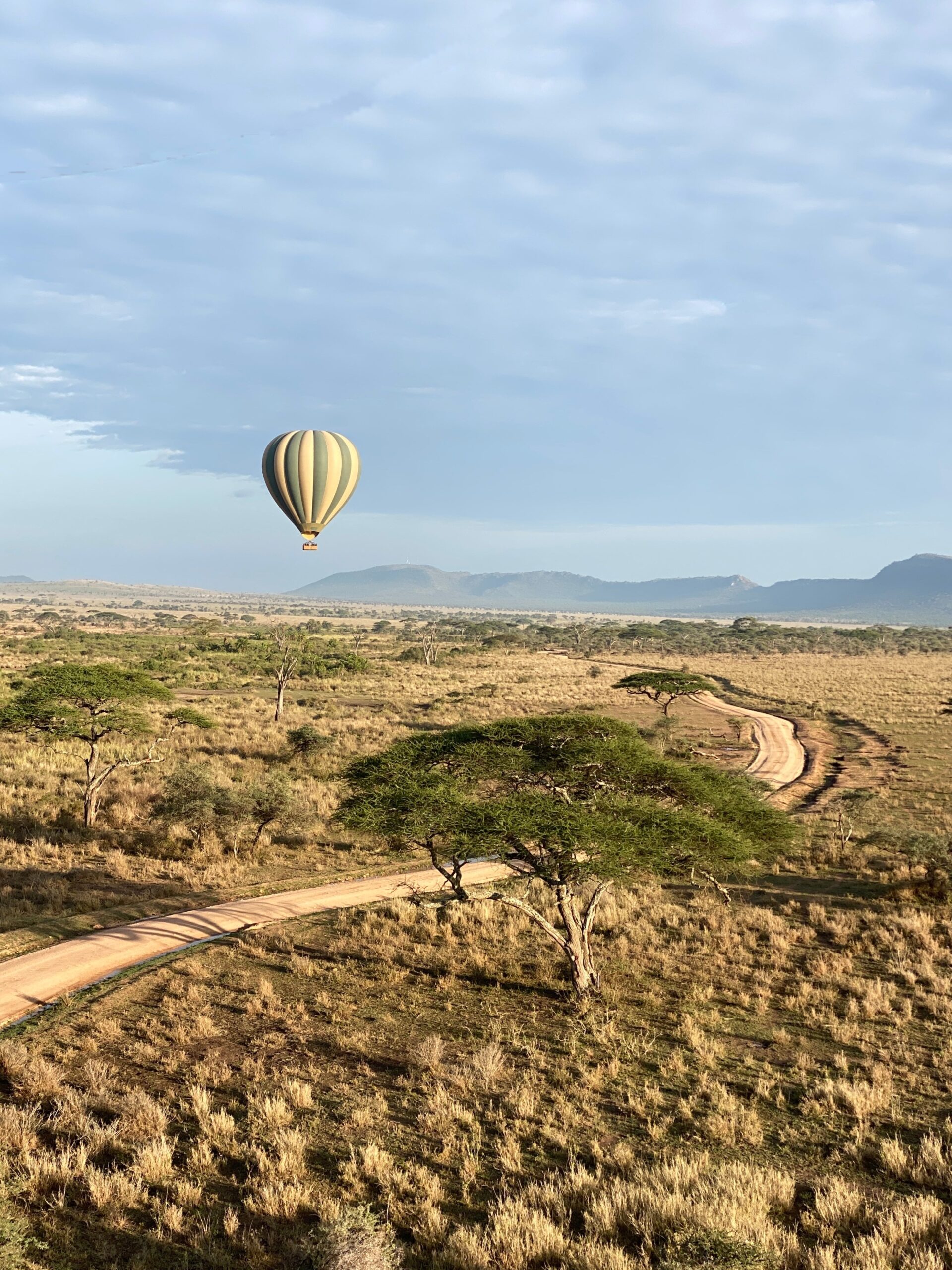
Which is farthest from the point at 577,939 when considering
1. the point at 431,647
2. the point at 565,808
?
the point at 431,647

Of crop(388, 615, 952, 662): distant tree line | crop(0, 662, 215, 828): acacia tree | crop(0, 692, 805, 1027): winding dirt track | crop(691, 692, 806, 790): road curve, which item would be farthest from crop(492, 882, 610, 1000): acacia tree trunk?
crop(388, 615, 952, 662): distant tree line

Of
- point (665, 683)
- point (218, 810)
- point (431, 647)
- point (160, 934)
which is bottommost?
point (160, 934)

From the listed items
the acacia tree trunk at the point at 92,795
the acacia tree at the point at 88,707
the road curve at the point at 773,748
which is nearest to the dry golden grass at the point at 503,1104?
the acacia tree trunk at the point at 92,795

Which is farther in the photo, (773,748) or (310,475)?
(773,748)

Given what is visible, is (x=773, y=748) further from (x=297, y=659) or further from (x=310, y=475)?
(x=297, y=659)

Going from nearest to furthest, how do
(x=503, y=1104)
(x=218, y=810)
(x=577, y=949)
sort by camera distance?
(x=503, y=1104) < (x=577, y=949) < (x=218, y=810)

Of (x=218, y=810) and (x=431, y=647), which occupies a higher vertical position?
(x=431, y=647)
